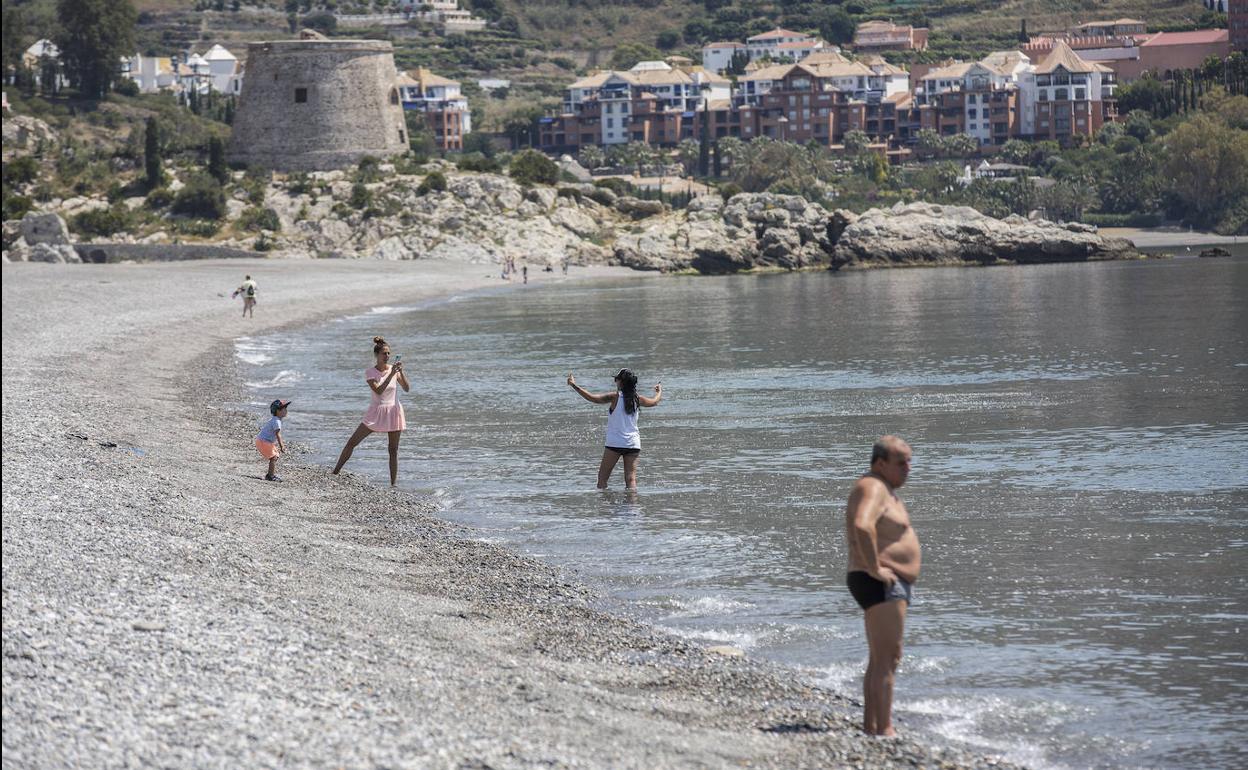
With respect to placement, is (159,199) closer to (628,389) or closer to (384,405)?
(384,405)

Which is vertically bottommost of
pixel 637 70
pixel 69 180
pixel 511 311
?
pixel 511 311

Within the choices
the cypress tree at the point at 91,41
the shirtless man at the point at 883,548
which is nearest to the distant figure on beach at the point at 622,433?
the shirtless man at the point at 883,548

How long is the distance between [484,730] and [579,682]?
5.90ft

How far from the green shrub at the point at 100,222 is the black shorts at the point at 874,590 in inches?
3251

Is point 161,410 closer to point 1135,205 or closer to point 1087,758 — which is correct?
point 1087,758

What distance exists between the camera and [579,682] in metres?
9.64

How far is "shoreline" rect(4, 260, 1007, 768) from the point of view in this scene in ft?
24.7

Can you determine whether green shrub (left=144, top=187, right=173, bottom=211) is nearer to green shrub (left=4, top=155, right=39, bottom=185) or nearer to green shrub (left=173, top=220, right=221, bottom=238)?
green shrub (left=173, top=220, right=221, bottom=238)

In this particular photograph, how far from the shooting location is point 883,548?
325 inches

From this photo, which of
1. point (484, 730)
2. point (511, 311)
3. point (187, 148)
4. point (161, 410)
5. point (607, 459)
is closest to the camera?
point (484, 730)

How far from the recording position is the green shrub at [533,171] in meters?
98.2

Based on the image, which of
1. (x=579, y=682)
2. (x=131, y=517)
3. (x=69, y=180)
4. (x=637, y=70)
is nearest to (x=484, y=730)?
(x=579, y=682)

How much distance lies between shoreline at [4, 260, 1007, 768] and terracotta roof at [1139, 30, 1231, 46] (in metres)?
164

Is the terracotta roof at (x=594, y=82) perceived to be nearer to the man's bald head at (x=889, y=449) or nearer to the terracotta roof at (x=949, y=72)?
the terracotta roof at (x=949, y=72)
